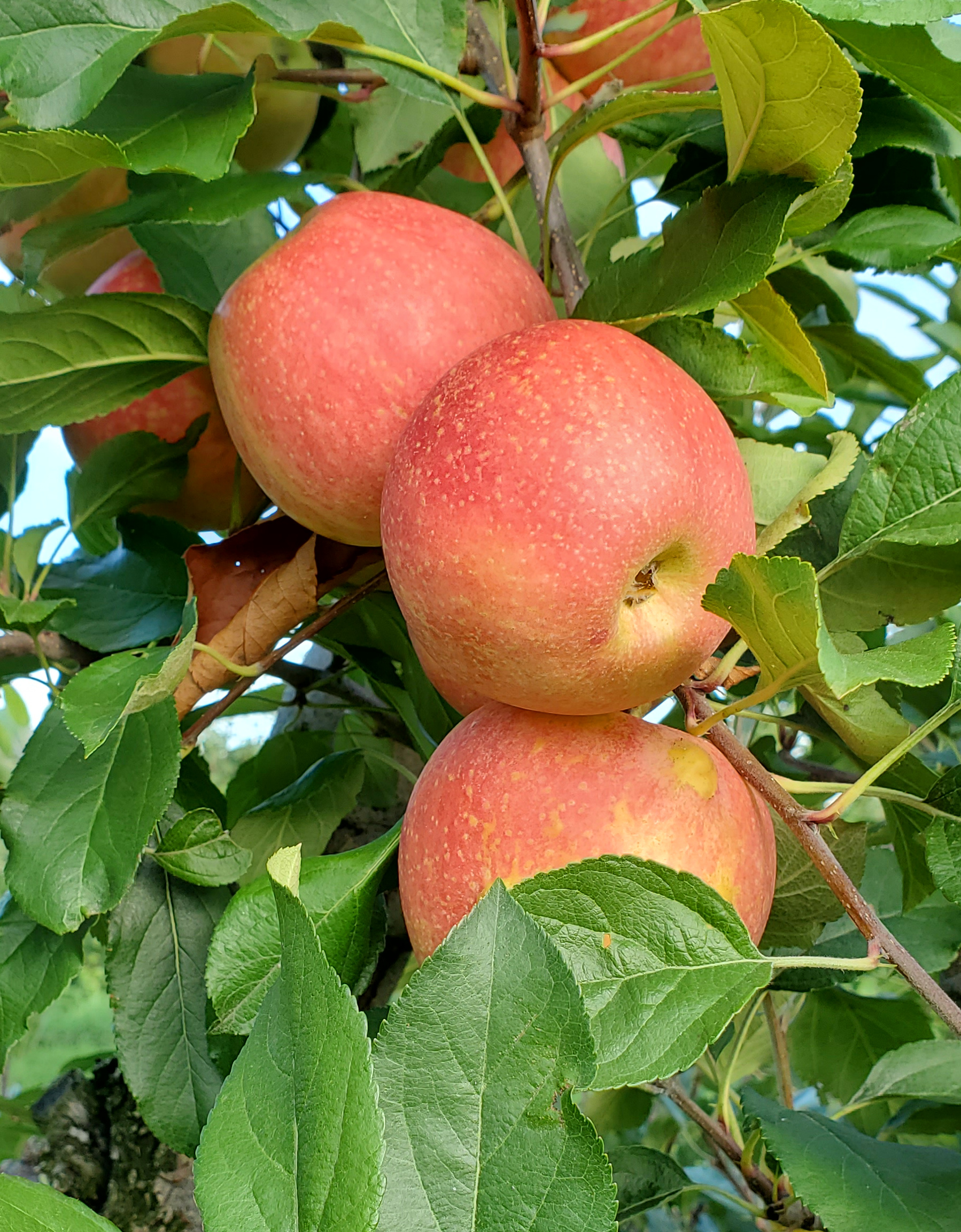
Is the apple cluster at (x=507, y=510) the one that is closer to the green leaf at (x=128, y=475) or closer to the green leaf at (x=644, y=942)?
the green leaf at (x=644, y=942)

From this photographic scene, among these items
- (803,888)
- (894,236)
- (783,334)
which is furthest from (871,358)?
(803,888)

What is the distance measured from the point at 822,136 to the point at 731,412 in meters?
0.31

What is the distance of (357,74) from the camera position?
0.71 metres

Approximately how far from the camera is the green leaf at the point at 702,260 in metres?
0.49

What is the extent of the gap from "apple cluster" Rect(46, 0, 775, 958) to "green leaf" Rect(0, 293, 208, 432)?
7 cm

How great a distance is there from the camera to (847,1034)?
93cm

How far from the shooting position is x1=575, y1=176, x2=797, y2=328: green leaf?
1.61ft


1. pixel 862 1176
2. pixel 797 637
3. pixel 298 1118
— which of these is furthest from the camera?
pixel 862 1176

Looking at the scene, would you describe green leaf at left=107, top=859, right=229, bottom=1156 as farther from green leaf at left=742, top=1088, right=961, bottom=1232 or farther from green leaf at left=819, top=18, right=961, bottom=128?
green leaf at left=819, top=18, right=961, bottom=128

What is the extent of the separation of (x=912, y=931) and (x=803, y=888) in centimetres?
24

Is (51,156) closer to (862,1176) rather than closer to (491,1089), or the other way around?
(491,1089)

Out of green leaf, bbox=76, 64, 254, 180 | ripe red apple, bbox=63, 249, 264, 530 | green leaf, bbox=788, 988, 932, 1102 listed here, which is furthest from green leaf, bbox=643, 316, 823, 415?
green leaf, bbox=788, 988, 932, 1102

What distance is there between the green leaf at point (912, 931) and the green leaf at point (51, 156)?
0.65 meters

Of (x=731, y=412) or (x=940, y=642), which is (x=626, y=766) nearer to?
(x=940, y=642)
